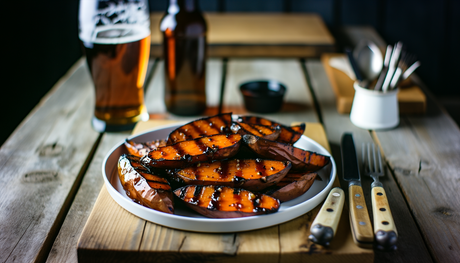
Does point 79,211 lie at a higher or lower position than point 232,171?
lower

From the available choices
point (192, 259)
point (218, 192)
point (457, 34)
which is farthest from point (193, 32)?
point (457, 34)

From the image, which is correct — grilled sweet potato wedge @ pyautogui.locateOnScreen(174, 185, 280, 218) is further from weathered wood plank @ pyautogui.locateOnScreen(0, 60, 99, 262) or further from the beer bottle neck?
the beer bottle neck

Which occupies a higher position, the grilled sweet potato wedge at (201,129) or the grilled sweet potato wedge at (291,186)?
the grilled sweet potato wedge at (201,129)

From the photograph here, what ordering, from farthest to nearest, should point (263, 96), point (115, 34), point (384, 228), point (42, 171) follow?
point (263, 96) < point (115, 34) < point (42, 171) < point (384, 228)

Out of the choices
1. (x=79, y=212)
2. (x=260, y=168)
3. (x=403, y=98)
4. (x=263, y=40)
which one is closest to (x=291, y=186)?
(x=260, y=168)

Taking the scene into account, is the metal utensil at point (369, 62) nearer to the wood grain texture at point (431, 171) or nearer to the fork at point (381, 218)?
the wood grain texture at point (431, 171)

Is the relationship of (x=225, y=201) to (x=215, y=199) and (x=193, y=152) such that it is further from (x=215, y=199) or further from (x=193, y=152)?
(x=193, y=152)

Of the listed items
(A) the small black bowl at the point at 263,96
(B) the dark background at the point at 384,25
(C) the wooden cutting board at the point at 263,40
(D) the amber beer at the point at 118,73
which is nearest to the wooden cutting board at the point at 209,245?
(D) the amber beer at the point at 118,73
